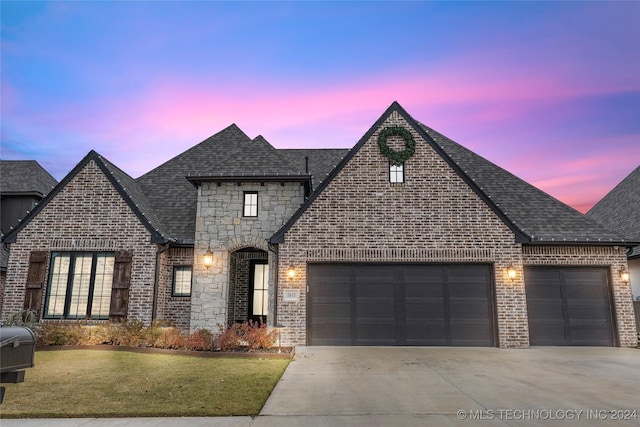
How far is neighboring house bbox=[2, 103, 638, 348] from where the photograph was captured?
13086 millimetres

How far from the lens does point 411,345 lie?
42.4 feet

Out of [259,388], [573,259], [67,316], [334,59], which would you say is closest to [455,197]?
[573,259]

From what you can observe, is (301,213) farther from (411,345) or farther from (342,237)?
(411,345)

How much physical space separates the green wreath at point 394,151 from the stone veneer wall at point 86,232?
897 centimetres

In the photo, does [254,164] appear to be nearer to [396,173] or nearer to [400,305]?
[396,173]

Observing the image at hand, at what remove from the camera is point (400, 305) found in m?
13.2

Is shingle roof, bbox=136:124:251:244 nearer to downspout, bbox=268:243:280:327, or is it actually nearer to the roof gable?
the roof gable

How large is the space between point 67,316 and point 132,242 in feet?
10.7

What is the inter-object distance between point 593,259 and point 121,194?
56.0 ft

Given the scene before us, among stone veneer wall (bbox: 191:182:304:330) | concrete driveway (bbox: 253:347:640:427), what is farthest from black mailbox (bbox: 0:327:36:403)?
stone veneer wall (bbox: 191:182:304:330)

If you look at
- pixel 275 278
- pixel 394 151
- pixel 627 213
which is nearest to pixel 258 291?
pixel 275 278

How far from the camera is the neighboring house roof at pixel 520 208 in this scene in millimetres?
13383

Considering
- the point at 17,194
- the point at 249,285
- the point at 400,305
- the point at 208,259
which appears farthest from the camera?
the point at 17,194

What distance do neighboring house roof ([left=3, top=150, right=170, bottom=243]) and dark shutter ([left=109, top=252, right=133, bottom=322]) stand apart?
1.23 m
